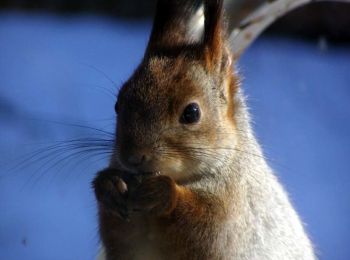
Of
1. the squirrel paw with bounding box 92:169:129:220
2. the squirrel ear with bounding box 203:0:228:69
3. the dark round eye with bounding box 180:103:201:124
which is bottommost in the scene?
the squirrel paw with bounding box 92:169:129:220

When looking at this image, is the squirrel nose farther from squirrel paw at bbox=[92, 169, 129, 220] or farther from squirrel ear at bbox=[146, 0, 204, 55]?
squirrel ear at bbox=[146, 0, 204, 55]

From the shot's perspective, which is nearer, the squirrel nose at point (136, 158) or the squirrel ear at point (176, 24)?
the squirrel nose at point (136, 158)

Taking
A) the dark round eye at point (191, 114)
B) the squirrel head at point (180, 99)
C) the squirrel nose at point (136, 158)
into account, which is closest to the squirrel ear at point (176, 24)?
the squirrel head at point (180, 99)

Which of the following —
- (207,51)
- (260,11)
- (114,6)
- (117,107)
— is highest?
(114,6)

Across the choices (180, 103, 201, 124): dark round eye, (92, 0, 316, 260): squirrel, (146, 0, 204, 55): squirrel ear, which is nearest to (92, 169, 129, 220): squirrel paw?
(92, 0, 316, 260): squirrel

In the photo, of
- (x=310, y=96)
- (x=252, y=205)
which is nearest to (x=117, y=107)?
(x=252, y=205)

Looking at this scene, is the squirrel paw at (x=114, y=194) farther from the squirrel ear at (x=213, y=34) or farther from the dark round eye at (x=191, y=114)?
the squirrel ear at (x=213, y=34)

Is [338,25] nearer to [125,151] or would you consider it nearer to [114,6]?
[114,6]
